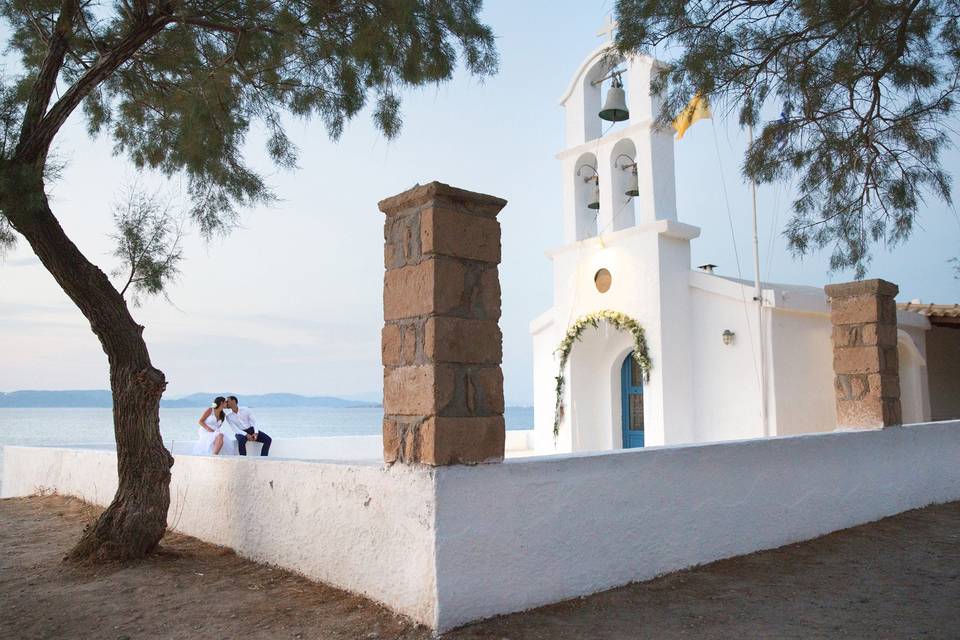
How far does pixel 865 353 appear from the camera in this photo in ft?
25.0

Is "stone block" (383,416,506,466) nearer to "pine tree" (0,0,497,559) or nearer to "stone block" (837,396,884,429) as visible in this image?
"pine tree" (0,0,497,559)

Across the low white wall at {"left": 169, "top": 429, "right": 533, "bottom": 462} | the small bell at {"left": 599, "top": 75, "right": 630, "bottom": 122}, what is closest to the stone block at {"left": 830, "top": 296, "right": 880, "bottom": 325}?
the small bell at {"left": 599, "top": 75, "right": 630, "bottom": 122}

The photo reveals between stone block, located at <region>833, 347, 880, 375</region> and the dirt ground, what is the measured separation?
2050 millimetres

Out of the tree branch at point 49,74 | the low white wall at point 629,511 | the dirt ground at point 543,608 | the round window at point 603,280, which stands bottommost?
the dirt ground at point 543,608

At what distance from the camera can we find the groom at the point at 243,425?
966cm

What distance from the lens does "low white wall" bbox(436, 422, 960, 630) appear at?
4074 mm

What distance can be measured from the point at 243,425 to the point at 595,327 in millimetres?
5167

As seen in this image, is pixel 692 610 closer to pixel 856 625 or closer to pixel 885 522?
pixel 856 625

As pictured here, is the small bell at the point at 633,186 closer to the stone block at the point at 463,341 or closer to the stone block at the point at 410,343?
the stone block at the point at 463,341

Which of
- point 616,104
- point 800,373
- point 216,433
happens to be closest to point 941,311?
point 800,373

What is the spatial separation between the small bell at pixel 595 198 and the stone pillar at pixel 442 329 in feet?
24.8

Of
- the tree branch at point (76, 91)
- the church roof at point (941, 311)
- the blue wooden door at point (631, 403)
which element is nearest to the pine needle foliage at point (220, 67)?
the tree branch at point (76, 91)

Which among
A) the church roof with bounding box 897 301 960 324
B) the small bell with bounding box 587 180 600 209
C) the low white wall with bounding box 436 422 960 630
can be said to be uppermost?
the small bell with bounding box 587 180 600 209

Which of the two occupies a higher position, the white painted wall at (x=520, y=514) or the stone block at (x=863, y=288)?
the stone block at (x=863, y=288)
